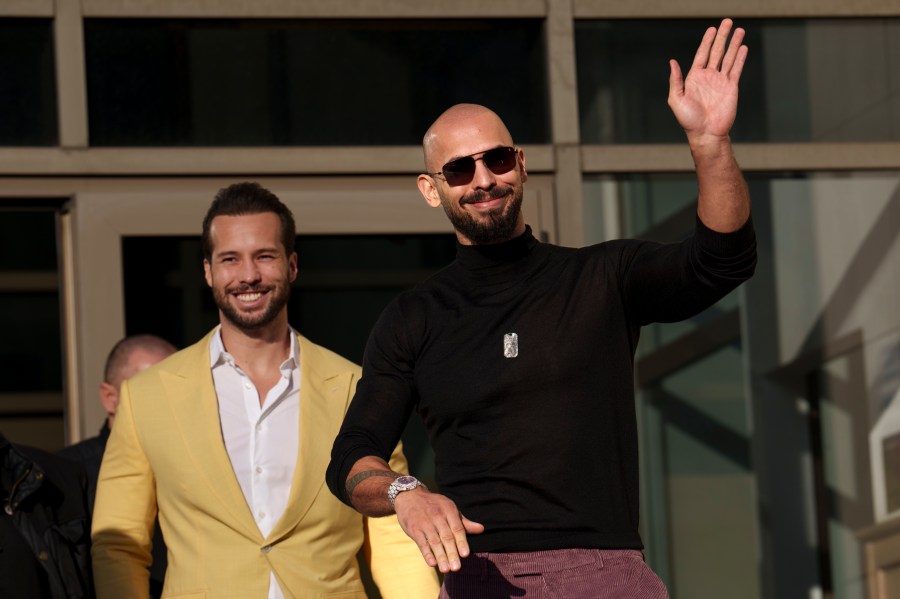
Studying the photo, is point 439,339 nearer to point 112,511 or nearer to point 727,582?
point 112,511

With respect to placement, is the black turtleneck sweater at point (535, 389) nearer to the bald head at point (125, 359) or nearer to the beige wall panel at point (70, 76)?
the bald head at point (125, 359)

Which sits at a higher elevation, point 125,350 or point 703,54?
point 703,54

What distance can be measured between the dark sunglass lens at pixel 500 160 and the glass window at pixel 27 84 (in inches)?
128

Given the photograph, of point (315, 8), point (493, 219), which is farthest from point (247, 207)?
point (315, 8)

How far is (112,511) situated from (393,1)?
114 inches

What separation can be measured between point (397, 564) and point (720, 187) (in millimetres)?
1860

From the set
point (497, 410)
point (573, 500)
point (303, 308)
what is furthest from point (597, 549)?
point (303, 308)

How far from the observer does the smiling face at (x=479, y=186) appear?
11.4 ft

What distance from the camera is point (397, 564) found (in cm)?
446

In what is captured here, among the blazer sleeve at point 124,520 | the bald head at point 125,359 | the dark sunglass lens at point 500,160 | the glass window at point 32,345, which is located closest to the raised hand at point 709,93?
the dark sunglass lens at point 500,160

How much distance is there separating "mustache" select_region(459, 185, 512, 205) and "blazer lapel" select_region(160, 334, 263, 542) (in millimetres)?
1328

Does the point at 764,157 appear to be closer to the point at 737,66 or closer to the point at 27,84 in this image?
the point at 27,84

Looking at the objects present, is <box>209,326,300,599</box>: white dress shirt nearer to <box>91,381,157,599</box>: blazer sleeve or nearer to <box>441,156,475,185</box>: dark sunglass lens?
<box>91,381,157,599</box>: blazer sleeve

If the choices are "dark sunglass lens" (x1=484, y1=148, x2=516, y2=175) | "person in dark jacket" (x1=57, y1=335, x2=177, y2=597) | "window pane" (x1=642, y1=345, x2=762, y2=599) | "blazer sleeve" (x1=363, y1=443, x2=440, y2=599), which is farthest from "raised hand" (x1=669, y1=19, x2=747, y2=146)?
"window pane" (x1=642, y1=345, x2=762, y2=599)
